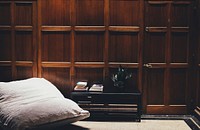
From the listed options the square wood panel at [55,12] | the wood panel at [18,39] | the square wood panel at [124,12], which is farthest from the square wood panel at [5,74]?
the square wood panel at [124,12]

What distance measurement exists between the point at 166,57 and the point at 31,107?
2.40m

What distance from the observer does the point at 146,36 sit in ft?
16.6

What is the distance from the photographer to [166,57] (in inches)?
200

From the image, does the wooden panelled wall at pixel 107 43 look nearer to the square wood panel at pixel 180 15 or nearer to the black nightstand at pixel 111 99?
the square wood panel at pixel 180 15

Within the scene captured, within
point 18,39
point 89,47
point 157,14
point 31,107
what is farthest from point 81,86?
point 157,14

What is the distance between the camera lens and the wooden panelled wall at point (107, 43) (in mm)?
5023

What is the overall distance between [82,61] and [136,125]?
1.31 m

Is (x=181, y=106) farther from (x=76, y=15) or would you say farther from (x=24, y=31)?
(x=24, y=31)

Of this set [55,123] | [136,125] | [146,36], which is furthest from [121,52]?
[55,123]

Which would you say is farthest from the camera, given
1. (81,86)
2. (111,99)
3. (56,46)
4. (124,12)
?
(56,46)

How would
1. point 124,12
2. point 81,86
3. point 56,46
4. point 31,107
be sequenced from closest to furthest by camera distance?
point 31,107
point 81,86
point 124,12
point 56,46

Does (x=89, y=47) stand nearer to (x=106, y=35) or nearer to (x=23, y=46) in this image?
(x=106, y=35)

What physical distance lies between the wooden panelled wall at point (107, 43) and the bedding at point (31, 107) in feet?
3.76

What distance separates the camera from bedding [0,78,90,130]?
3.34m
